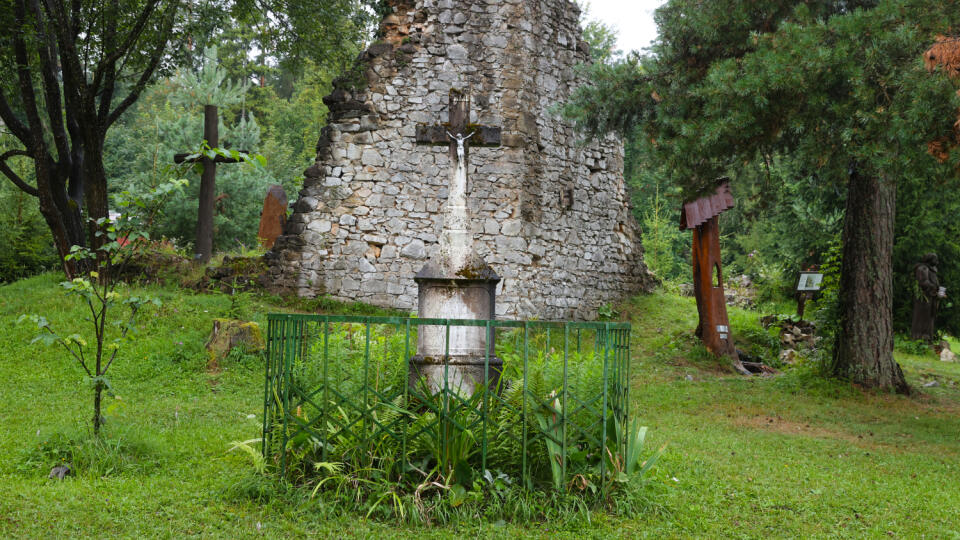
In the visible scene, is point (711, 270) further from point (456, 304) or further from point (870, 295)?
point (456, 304)

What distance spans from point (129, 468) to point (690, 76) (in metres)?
7.66

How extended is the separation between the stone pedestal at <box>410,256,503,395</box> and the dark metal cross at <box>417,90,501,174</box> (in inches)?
42.3

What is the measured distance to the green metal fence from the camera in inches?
163

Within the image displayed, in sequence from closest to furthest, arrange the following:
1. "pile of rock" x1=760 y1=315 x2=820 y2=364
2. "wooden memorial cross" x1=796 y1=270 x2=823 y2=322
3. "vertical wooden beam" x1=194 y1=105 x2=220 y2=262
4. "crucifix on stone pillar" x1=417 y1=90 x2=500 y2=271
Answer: "crucifix on stone pillar" x1=417 y1=90 x2=500 y2=271
"wooden memorial cross" x1=796 y1=270 x2=823 y2=322
"pile of rock" x1=760 y1=315 x2=820 y2=364
"vertical wooden beam" x1=194 y1=105 x2=220 y2=262

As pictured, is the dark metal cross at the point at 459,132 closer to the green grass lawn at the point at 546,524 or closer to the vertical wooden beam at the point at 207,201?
the green grass lawn at the point at 546,524

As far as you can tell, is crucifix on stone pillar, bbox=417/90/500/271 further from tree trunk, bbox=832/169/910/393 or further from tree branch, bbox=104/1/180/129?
tree branch, bbox=104/1/180/129

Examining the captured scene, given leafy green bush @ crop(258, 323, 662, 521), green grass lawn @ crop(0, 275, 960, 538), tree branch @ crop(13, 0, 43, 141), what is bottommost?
green grass lawn @ crop(0, 275, 960, 538)

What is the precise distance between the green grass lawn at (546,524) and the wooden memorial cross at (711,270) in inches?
16.5

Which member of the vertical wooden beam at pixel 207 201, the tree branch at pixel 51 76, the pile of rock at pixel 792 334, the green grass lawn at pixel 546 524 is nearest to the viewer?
the green grass lawn at pixel 546 524

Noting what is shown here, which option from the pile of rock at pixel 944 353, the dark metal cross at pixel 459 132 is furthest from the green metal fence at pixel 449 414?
the pile of rock at pixel 944 353

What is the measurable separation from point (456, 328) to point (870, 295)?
6739mm

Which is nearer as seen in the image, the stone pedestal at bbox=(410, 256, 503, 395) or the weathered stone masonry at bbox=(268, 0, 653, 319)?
the stone pedestal at bbox=(410, 256, 503, 395)

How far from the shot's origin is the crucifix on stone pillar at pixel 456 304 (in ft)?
16.2

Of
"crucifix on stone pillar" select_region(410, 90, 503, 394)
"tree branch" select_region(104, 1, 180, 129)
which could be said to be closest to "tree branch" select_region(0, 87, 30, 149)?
"tree branch" select_region(104, 1, 180, 129)
